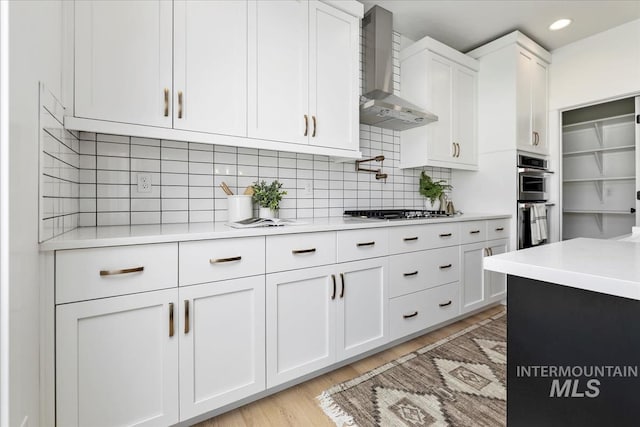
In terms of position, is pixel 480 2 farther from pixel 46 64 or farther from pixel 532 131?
pixel 46 64

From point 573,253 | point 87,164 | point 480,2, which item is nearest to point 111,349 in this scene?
point 87,164

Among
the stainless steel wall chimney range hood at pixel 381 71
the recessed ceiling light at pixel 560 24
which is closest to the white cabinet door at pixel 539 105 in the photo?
the recessed ceiling light at pixel 560 24

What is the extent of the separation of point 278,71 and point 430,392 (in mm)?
2058

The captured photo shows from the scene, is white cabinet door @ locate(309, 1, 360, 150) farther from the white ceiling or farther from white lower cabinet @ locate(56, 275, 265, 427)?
white lower cabinet @ locate(56, 275, 265, 427)

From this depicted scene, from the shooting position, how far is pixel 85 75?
1.36m

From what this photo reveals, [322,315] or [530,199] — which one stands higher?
[530,199]

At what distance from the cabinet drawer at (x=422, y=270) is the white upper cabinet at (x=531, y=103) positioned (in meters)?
1.47

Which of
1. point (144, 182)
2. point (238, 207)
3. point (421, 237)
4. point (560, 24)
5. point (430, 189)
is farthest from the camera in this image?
point (430, 189)

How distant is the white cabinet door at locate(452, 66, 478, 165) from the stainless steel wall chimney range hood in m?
0.59

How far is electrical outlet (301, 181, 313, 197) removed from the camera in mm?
2402

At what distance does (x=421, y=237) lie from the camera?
7.46 ft

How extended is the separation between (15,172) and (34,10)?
0.55m

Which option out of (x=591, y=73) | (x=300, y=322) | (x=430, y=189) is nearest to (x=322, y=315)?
(x=300, y=322)

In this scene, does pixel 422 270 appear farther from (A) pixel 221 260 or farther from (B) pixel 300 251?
(A) pixel 221 260
